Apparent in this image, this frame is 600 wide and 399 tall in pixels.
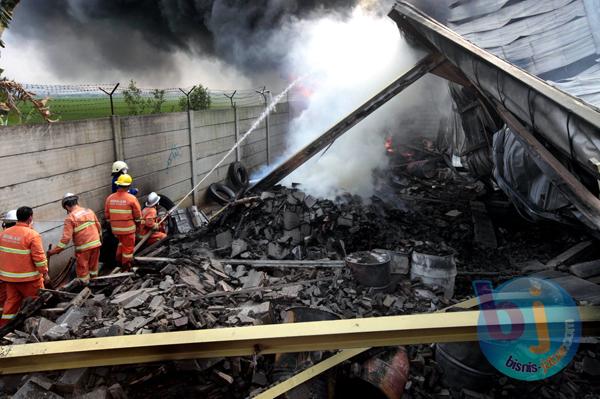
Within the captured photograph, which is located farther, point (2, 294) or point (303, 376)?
point (2, 294)

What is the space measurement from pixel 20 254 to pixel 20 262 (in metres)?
0.11

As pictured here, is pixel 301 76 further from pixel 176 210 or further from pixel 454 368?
pixel 454 368

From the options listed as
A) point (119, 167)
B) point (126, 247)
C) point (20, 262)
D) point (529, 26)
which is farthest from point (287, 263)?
point (529, 26)

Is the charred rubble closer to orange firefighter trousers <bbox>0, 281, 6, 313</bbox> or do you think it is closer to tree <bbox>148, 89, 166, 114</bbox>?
orange firefighter trousers <bbox>0, 281, 6, 313</bbox>

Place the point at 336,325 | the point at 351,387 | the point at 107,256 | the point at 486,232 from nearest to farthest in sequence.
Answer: the point at 336,325 < the point at 351,387 < the point at 107,256 < the point at 486,232

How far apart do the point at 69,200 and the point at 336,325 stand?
4.49m

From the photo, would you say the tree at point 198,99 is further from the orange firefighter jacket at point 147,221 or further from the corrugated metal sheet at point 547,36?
the corrugated metal sheet at point 547,36

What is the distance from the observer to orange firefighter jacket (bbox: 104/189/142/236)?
233 inches

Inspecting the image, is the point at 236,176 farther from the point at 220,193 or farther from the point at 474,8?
the point at 474,8

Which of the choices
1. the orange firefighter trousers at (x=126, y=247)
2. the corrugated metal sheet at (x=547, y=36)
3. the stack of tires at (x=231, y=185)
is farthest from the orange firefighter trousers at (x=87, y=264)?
the corrugated metal sheet at (x=547, y=36)

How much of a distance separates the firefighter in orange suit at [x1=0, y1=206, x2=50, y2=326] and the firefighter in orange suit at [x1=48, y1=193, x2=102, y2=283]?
0.47 metres

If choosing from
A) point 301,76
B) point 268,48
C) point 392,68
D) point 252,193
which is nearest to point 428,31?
point 392,68

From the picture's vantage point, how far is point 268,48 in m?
16.3

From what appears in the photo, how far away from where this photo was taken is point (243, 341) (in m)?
2.23
